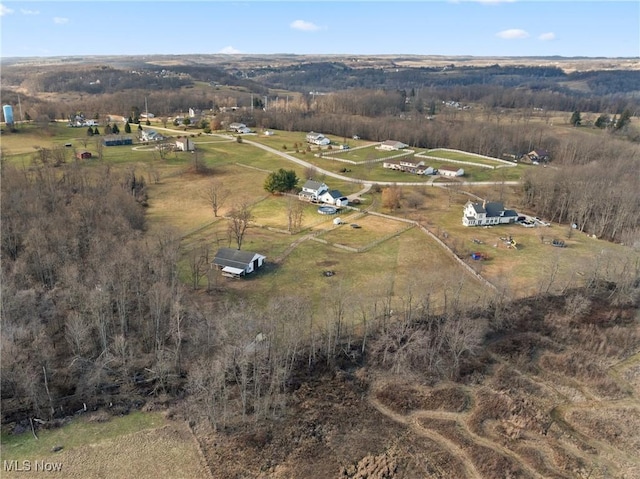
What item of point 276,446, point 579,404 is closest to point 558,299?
point 579,404

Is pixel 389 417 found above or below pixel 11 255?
below

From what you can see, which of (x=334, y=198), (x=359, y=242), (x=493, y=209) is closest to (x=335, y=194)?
(x=334, y=198)

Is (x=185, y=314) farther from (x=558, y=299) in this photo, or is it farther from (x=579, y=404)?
(x=558, y=299)

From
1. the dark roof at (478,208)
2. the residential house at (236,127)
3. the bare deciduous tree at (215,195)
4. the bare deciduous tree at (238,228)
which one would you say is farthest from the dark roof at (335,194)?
the residential house at (236,127)

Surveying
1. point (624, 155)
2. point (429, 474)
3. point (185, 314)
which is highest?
point (624, 155)

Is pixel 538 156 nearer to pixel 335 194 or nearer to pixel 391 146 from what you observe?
pixel 391 146
